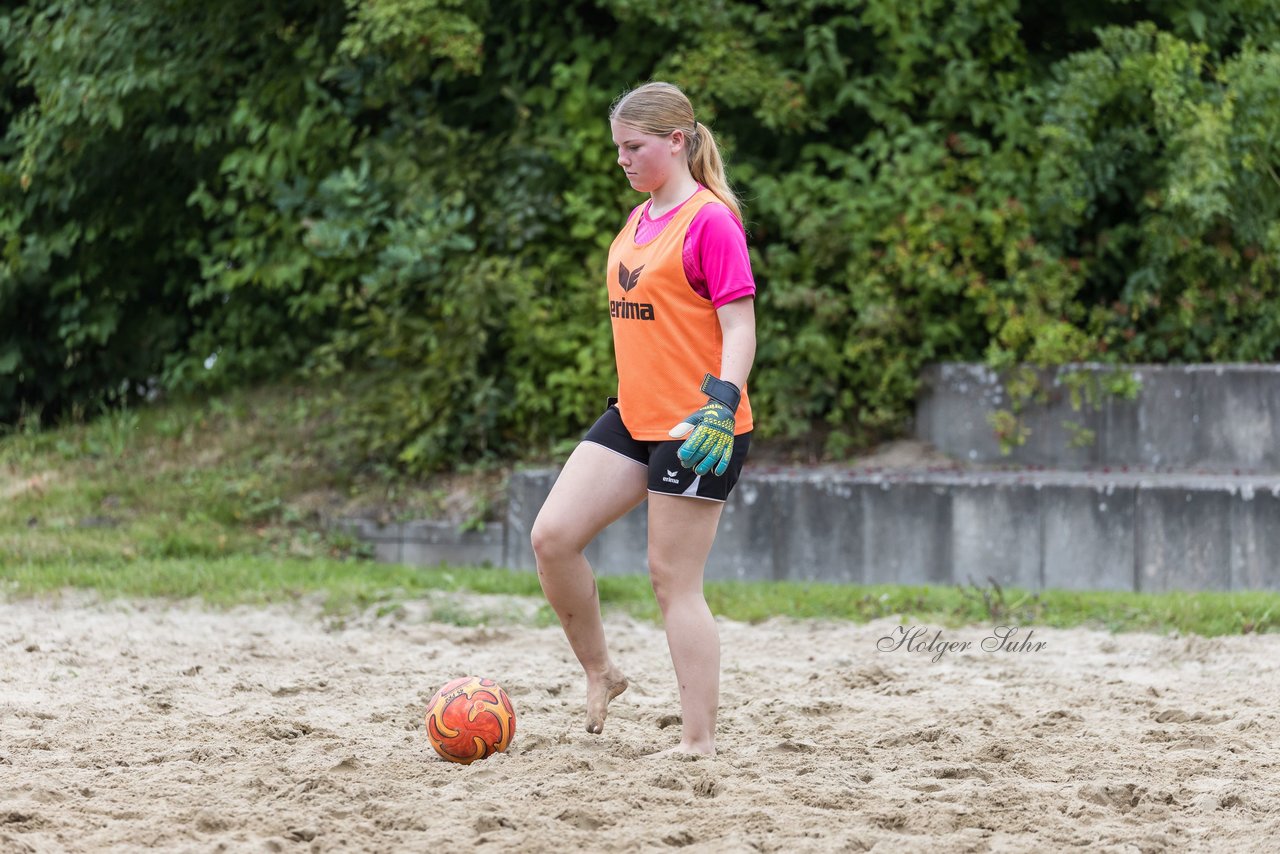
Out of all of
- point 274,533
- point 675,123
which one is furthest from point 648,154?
point 274,533

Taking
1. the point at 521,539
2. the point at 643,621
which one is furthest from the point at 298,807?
the point at 521,539

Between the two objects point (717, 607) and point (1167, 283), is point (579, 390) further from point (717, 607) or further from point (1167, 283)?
point (1167, 283)

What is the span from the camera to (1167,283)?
28.2ft

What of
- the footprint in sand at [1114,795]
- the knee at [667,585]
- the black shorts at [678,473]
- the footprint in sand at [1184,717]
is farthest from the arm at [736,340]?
the footprint in sand at [1184,717]

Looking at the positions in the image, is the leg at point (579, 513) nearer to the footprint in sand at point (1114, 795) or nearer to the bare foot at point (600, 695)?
the bare foot at point (600, 695)

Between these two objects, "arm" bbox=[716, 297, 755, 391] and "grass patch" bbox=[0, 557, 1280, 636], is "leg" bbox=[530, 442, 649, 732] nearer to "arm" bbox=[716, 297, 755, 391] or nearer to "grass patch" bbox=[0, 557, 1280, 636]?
"arm" bbox=[716, 297, 755, 391]

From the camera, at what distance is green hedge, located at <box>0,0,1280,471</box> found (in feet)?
27.7

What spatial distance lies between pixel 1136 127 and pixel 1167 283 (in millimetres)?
979

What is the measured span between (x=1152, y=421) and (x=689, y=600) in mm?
5011

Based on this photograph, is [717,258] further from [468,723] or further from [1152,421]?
[1152,421]

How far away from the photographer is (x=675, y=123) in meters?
3.86

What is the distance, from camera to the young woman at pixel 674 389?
3.72 m
